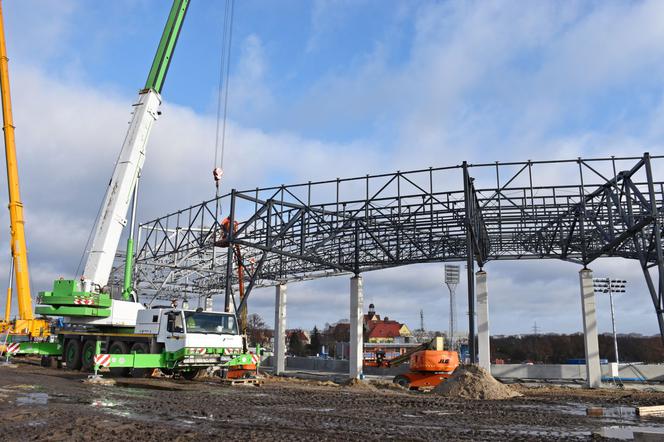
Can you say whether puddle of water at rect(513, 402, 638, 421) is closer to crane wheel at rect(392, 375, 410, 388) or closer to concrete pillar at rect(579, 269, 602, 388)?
crane wheel at rect(392, 375, 410, 388)

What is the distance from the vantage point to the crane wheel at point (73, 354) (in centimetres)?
2403

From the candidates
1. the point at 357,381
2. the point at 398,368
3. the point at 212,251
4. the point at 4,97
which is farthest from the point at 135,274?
the point at 357,381

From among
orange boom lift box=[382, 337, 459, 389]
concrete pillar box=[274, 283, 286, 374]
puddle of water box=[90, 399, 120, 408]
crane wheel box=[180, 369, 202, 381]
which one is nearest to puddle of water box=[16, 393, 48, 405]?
puddle of water box=[90, 399, 120, 408]

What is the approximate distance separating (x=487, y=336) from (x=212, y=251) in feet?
68.0

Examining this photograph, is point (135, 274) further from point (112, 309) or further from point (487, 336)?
point (487, 336)

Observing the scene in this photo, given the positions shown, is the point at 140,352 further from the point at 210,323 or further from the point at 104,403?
the point at 104,403

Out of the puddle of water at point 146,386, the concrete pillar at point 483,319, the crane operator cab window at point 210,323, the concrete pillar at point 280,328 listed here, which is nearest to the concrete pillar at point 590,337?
the concrete pillar at point 483,319

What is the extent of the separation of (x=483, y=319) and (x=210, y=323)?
18.4 metres

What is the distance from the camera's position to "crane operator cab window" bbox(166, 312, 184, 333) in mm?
19859

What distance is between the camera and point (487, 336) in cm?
3247

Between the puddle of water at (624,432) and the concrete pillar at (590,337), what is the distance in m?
Result: 18.8

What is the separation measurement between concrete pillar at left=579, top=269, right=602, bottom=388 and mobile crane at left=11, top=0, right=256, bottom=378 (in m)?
18.4

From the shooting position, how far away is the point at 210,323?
2050cm

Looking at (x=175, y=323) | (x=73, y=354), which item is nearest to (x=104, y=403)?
(x=175, y=323)
